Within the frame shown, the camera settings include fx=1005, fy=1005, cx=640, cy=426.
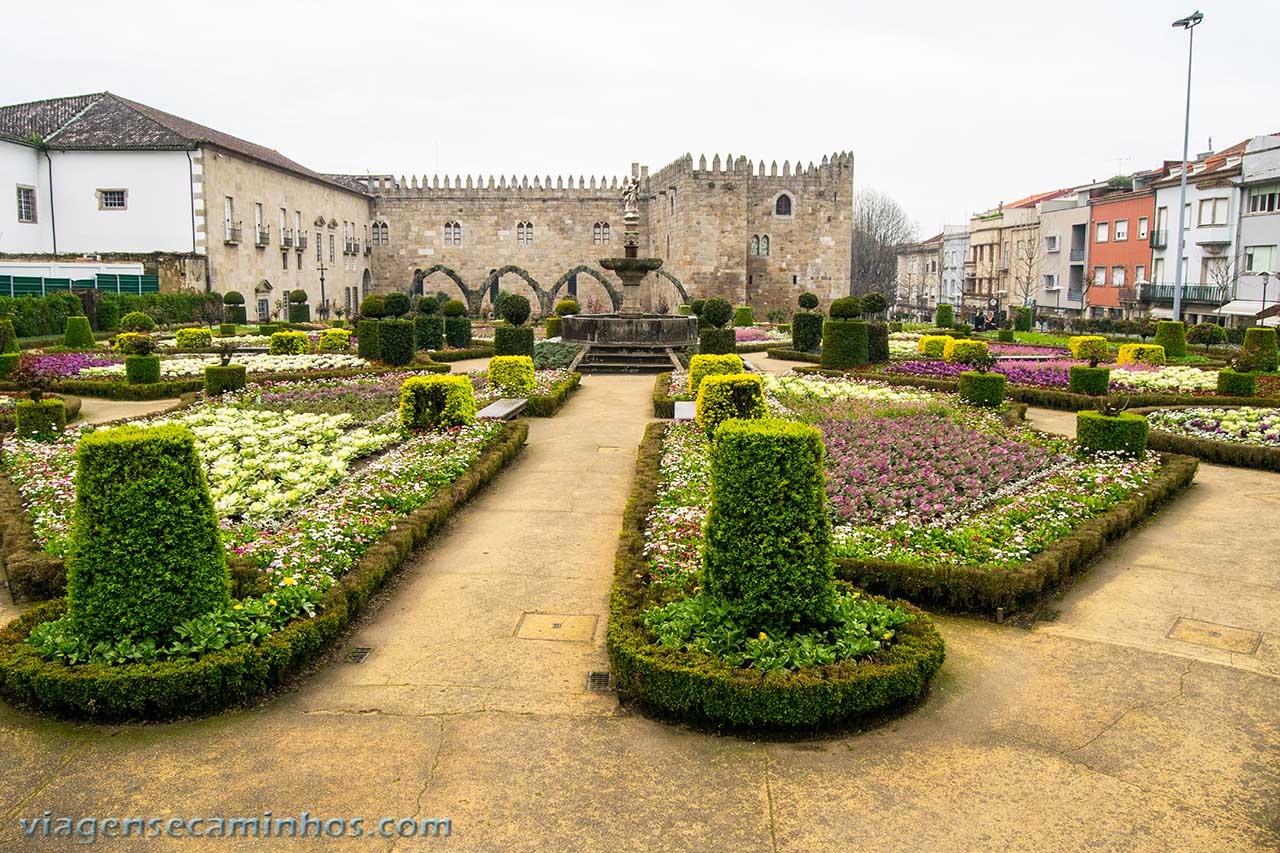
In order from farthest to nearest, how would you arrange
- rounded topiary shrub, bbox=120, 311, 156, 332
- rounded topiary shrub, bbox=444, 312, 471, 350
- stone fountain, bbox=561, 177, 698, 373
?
1. rounded topiary shrub, bbox=120, 311, 156, 332
2. rounded topiary shrub, bbox=444, 312, 471, 350
3. stone fountain, bbox=561, 177, 698, 373

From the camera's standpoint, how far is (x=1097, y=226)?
146 ft

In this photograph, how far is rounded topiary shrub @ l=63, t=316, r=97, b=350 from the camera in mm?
21031

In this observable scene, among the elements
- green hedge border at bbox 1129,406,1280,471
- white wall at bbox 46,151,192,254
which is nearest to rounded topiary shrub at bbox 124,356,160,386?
green hedge border at bbox 1129,406,1280,471

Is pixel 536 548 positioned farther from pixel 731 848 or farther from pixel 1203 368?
pixel 1203 368

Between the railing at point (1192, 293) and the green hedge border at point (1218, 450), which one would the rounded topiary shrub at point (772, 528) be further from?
the railing at point (1192, 293)

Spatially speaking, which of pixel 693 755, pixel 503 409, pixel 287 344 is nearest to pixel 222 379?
pixel 503 409

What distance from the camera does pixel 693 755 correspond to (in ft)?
14.9

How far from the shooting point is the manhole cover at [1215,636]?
5820 millimetres

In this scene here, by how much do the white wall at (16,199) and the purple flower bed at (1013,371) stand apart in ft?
86.8

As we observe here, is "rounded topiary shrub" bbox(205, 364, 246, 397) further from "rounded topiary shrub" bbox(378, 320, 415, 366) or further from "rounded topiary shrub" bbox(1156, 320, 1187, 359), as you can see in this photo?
"rounded topiary shrub" bbox(1156, 320, 1187, 359)

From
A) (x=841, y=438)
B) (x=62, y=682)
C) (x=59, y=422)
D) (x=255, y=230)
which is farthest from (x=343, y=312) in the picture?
(x=62, y=682)

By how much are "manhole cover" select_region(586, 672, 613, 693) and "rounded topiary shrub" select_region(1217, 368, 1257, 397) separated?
12.6 meters

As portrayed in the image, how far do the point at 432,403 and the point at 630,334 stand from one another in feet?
35.8

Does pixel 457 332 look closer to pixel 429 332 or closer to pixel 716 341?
pixel 429 332
